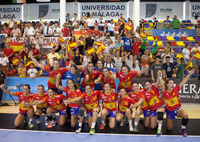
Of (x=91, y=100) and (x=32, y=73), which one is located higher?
(x=32, y=73)

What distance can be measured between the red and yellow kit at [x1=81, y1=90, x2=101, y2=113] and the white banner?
2130 cm

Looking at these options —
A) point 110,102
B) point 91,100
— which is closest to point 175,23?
point 110,102

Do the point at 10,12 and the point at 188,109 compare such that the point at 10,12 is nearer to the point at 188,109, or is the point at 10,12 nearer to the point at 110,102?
the point at 110,102

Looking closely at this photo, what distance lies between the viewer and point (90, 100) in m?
6.11

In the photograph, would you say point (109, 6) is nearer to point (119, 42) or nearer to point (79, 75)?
point (119, 42)

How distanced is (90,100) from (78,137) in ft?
3.78

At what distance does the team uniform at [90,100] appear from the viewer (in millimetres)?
6094

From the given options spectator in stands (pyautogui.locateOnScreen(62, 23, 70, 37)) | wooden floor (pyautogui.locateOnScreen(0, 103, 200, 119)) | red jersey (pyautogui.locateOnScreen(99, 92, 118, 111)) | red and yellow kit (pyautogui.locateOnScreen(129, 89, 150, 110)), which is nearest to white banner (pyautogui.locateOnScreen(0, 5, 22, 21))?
spectator in stands (pyautogui.locateOnScreen(62, 23, 70, 37))

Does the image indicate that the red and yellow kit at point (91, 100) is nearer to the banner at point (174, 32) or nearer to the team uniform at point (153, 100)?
the team uniform at point (153, 100)

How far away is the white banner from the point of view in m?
24.1

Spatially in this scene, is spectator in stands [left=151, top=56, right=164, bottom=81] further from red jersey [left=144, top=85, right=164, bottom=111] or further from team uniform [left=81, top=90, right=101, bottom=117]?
team uniform [left=81, top=90, right=101, bottom=117]

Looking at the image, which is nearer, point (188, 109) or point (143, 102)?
point (143, 102)

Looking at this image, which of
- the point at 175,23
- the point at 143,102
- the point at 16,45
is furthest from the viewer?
the point at 175,23

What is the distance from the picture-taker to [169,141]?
515 centimetres
